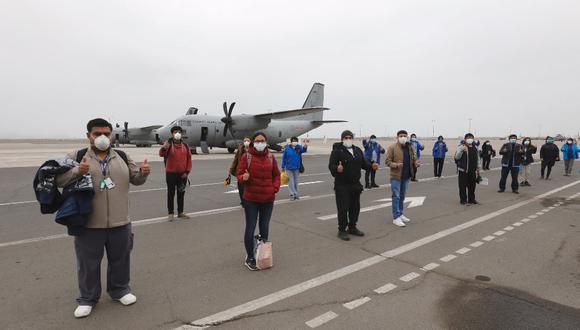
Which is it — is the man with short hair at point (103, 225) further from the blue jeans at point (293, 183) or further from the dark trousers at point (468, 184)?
the dark trousers at point (468, 184)

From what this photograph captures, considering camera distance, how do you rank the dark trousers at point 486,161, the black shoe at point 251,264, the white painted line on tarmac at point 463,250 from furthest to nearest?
the dark trousers at point 486,161, the white painted line on tarmac at point 463,250, the black shoe at point 251,264

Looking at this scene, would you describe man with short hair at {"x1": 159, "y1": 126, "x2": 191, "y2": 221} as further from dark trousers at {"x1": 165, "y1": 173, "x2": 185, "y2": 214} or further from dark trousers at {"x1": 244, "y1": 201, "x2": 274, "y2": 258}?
dark trousers at {"x1": 244, "y1": 201, "x2": 274, "y2": 258}

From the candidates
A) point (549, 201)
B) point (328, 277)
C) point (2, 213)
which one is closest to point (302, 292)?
point (328, 277)

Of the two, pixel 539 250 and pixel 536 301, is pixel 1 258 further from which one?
pixel 539 250

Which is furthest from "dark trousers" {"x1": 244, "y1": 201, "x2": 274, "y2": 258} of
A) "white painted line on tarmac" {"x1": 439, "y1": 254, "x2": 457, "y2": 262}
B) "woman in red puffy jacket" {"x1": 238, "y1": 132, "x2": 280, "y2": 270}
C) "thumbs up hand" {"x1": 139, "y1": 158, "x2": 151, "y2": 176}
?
"white painted line on tarmac" {"x1": 439, "y1": 254, "x2": 457, "y2": 262}

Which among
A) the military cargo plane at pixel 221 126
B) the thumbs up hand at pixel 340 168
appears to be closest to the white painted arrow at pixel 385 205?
the thumbs up hand at pixel 340 168

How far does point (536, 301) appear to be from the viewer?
3.47 m

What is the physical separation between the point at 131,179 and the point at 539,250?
6.16 meters

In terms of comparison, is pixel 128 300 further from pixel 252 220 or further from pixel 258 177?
pixel 258 177

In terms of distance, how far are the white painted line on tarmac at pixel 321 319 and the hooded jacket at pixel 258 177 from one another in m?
1.71

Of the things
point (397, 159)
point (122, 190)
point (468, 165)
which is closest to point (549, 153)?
point (468, 165)

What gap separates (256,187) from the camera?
432 centimetres

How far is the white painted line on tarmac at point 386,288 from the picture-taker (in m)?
3.69

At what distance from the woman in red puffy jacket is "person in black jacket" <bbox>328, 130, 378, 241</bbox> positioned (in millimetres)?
1617
